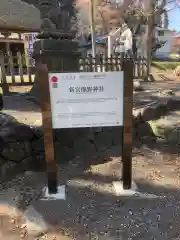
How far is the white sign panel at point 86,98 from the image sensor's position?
258 cm

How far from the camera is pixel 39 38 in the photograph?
17.8ft

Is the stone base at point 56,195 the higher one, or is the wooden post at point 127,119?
the wooden post at point 127,119

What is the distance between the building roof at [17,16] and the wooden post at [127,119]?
Answer: 3.62 feet

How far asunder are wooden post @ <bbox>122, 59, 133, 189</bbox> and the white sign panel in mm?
51

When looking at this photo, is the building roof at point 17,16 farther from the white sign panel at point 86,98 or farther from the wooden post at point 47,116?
the white sign panel at point 86,98

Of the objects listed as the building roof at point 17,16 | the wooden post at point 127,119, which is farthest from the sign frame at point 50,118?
the building roof at point 17,16

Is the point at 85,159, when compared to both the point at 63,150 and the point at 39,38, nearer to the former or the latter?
the point at 63,150

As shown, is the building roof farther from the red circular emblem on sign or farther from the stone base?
the stone base

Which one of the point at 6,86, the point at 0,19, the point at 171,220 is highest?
the point at 0,19

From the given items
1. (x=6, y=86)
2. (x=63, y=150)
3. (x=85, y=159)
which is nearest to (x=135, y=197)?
(x=85, y=159)

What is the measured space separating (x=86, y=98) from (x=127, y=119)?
1.61ft

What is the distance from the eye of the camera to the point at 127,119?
8.92ft

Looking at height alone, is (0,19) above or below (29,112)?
above

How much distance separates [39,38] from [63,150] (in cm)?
249
